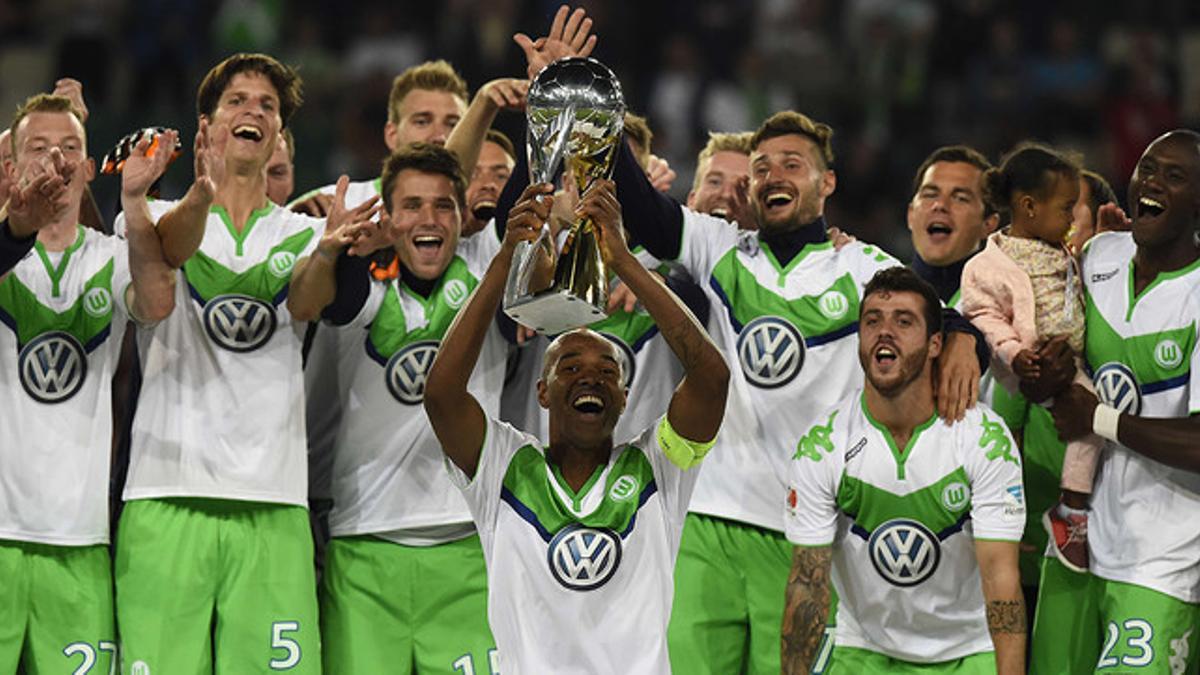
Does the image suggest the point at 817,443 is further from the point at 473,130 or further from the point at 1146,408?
the point at 473,130

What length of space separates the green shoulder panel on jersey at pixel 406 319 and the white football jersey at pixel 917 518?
139cm

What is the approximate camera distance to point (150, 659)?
21.3 ft

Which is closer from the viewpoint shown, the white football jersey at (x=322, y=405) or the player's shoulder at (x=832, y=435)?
the player's shoulder at (x=832, y=435)

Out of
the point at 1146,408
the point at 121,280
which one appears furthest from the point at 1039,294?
the point at 121,280

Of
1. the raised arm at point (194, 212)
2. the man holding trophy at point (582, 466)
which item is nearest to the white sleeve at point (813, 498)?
the man holding trophy at point (582, 466)

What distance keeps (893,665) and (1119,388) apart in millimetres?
1215

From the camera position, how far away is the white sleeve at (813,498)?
6.38 meters

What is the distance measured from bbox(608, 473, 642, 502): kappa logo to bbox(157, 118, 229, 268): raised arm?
5.49ft

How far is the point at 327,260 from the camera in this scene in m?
6.51

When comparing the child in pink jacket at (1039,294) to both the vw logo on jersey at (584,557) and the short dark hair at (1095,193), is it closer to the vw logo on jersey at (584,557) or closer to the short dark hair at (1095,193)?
the short dark hair at (1095,193)

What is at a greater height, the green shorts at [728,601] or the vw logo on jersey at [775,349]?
the vw logo on jersey at [775,349]

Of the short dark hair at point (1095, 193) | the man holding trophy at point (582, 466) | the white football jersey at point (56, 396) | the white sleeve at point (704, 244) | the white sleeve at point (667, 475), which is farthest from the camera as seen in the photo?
the short dark hair at point (1095, 193)

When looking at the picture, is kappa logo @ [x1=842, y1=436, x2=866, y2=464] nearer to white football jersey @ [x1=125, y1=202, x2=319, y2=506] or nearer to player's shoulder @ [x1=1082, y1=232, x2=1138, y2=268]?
player's shoulder @ [x1=1082, y1=232, x2=1138, y2=268]

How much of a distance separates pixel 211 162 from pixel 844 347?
227 centimetres
